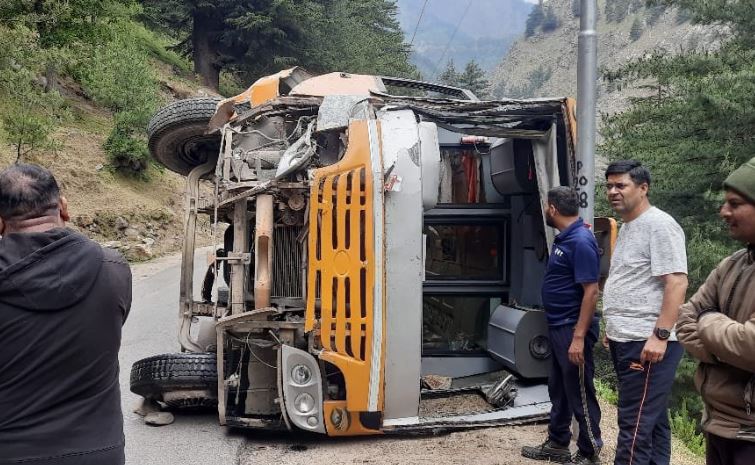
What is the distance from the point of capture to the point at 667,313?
11.4ft

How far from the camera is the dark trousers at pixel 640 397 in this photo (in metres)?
3.56

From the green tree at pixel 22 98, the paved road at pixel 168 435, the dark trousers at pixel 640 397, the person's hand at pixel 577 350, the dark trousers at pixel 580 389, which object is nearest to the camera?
the dark trousers at pixel 640 397

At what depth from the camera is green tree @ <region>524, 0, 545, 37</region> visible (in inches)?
5295

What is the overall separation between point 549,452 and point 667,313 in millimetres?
1450

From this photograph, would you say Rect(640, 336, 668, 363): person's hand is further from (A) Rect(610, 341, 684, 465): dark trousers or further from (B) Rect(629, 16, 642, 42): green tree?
(B) Rect(629, 16, 642, 42): green tree

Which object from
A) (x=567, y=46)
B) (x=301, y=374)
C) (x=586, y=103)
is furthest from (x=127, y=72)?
(x=567, y=46)

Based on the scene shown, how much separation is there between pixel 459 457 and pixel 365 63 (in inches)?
1297

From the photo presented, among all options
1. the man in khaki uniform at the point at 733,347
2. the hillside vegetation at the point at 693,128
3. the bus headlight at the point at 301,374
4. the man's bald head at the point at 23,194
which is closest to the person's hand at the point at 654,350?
the man in khaki uniform at the point at 733,347

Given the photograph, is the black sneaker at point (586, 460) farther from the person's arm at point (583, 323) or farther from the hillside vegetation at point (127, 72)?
the hillside vegetation at point (127, 72)

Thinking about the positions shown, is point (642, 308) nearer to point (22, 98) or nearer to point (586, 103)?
point (586, 103)

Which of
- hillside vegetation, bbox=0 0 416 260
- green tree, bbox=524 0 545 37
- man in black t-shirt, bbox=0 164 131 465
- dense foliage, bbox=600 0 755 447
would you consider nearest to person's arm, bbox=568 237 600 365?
man in black t-shirt, bbox=0 164 131 465

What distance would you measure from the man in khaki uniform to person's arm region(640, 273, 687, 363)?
97 cm

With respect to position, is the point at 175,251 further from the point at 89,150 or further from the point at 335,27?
the point at 335,27

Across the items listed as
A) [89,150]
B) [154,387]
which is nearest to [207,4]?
[89,150]
